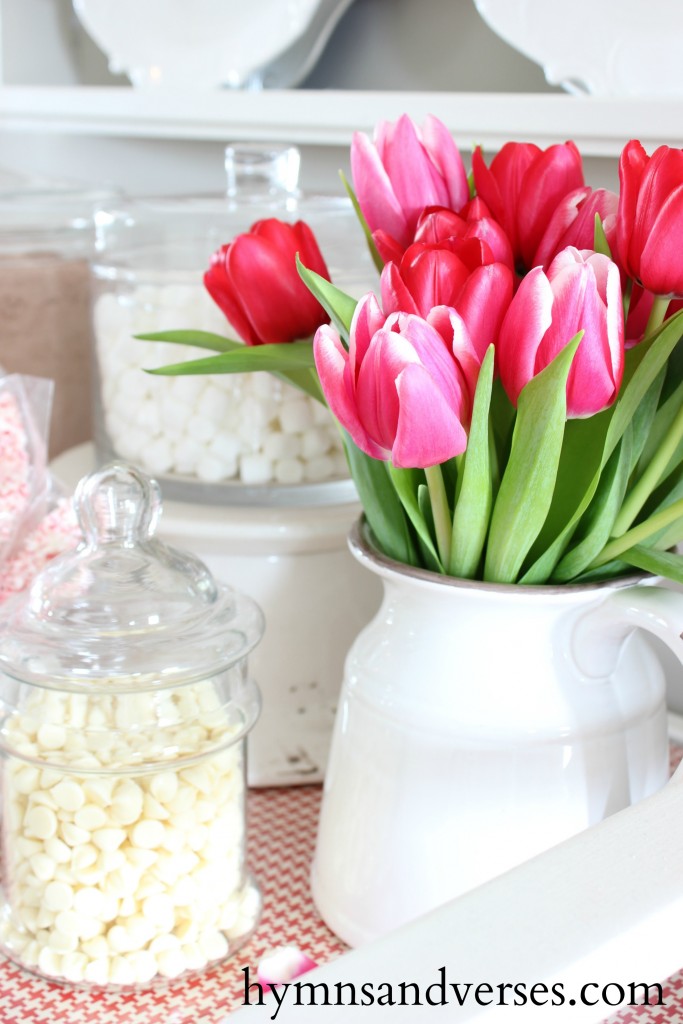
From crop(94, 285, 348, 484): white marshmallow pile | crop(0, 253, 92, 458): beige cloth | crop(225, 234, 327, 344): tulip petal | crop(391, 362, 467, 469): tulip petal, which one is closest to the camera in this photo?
crop(391, 362, 467, 469): tulip petal

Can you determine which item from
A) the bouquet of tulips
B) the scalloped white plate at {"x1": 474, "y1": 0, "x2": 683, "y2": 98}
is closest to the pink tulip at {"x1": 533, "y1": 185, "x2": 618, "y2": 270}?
the bouquet of tulips

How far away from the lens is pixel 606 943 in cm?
28

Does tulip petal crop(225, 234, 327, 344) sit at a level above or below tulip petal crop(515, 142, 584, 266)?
below

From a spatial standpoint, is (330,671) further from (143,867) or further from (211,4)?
(211,4)

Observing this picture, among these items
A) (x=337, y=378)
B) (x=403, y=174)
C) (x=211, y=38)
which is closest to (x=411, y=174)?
(x=403, y=174)

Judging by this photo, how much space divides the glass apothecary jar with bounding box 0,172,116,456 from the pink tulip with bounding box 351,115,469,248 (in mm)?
314

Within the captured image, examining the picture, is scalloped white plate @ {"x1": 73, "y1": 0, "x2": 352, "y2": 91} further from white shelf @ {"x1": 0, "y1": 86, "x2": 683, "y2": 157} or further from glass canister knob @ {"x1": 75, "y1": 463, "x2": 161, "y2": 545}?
glass canister knob @ {"x1": 75, "y1": 463, "x2": 161, "y2": 545}

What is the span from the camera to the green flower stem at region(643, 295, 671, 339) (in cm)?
39

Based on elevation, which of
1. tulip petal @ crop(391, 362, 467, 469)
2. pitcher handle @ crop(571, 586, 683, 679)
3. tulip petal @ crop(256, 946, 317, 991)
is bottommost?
tulip petal @ crop(256, 946, 317, 991)

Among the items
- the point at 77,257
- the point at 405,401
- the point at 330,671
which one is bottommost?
the point at 330,671

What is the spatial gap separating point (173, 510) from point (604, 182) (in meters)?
0.29

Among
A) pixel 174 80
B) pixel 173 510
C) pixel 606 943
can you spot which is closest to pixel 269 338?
pixel 173 510

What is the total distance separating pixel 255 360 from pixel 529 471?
132 millimetres

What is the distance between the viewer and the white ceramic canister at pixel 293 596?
0.56 metres
